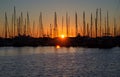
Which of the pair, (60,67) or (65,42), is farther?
(65,42)

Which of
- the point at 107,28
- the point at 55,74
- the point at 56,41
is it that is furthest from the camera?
the point at 56,41

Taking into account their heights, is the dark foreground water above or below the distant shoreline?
below

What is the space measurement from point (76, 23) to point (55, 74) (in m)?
72.2

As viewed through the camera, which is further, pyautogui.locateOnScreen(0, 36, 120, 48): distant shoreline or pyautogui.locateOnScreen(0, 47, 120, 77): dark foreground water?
pyautogui.locateOnScreen(0, 36, 120, 48): distant shoreline

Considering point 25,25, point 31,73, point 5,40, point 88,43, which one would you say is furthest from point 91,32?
point 31,73

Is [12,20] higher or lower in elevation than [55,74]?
higher

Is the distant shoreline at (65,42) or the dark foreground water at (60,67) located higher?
the distant shoreline at (65,42)

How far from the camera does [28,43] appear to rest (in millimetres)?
118750

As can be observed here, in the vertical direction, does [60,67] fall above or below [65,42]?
below

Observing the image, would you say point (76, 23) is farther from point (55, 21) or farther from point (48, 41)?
point (48, 41)

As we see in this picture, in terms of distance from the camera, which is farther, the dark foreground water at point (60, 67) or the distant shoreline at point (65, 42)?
the distant shoreline at point (65, 42)

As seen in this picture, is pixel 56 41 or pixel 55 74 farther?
pixel 56 41

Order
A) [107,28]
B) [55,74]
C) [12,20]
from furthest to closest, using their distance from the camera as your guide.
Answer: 1. [12,20]
2. [107,28]
3. [55,74]

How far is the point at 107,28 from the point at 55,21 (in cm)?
1879
